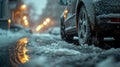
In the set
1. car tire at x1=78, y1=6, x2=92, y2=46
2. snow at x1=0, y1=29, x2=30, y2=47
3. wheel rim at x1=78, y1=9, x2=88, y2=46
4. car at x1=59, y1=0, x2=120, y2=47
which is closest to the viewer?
car at x1=59, y1=0, x2=120, y2=47

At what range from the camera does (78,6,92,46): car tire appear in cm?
828

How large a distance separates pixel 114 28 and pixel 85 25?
3.53ft

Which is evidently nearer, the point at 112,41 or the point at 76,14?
the point at 76,14

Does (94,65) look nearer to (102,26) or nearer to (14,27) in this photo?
(102,26)

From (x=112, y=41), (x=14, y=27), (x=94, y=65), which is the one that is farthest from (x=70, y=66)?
(x=14, y=27)

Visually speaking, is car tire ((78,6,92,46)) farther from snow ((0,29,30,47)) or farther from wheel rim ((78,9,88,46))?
snow ((0,29,30,47))

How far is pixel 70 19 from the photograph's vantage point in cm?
1072

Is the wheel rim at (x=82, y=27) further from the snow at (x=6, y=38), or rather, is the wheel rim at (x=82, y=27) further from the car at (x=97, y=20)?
the snow at (x=6, y=38)

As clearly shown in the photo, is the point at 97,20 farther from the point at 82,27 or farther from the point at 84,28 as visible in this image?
the point at 82,27

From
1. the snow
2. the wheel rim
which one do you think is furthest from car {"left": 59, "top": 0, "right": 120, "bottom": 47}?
the snow

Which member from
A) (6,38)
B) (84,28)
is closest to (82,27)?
(84,28)

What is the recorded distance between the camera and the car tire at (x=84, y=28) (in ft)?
27.2

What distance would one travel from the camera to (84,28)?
8.71m

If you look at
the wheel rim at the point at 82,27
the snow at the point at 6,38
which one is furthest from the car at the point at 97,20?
the snow at the point at 6,38
